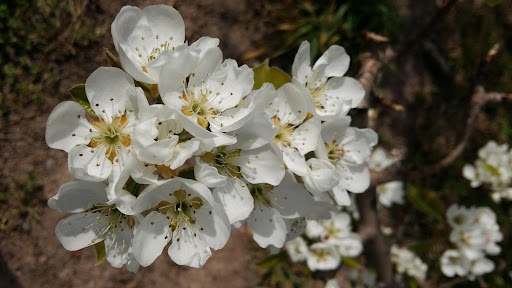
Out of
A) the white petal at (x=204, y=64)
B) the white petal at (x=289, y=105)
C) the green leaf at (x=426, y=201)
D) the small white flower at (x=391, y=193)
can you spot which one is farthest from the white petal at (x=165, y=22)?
the green leaf at (x=426, y=201)

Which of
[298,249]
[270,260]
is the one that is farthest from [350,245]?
[270,260]

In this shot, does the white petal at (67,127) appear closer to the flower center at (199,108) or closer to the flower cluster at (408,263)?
the flower center at (199,108)

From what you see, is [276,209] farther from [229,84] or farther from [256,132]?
[229,84]

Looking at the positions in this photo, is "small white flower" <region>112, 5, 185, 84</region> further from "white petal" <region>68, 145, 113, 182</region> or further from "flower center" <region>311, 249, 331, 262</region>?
"flower center" <region>311, 249, 331, 262</region>

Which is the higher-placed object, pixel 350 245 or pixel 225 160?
pixel 225 160

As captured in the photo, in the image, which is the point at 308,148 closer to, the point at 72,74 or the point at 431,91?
the point at 72,74
